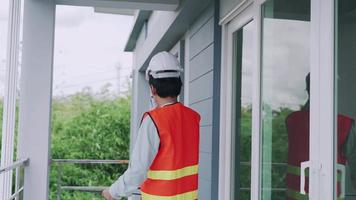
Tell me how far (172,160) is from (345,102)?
2.93 feet

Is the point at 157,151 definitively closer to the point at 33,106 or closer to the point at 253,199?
the point at 253,199

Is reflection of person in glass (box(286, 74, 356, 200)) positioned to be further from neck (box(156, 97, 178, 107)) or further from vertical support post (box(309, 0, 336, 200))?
neck (box(156, 97, 178, 107))

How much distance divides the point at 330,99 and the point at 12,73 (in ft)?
7.20

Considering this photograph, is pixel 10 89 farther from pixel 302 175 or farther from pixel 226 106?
pixel 302 175

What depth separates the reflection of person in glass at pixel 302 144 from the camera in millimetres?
1697

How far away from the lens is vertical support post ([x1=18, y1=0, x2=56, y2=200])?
11.6 ft

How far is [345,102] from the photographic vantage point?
171 centimetres

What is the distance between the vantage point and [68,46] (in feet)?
41.3

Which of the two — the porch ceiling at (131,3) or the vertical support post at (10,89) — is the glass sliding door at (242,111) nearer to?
the porch ceiling at (131,3)

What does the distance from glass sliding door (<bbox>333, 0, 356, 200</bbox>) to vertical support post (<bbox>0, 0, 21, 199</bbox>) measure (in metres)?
2.18

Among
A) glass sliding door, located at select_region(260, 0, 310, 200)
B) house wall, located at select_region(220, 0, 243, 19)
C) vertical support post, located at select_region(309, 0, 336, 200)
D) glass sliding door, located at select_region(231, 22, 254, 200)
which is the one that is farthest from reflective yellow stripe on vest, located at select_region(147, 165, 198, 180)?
house wall, located at select_region(220, 0, 243, 19)

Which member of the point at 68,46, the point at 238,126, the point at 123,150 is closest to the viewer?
the point at 238,126

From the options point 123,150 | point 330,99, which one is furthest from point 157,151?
point 123,150

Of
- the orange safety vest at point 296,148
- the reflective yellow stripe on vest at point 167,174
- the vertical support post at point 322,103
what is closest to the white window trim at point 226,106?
the reflective yellow stripe on vest at point 167,174
